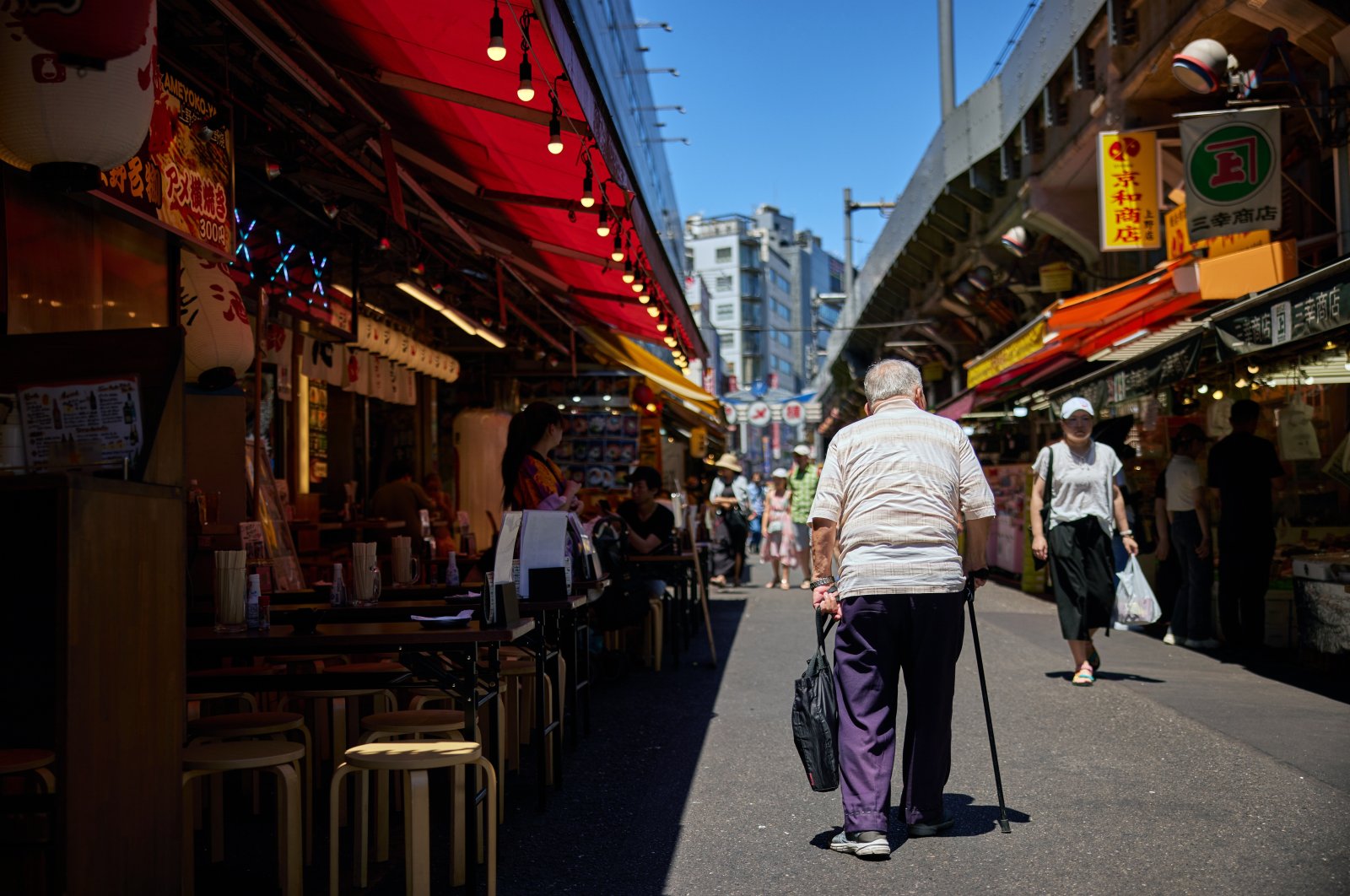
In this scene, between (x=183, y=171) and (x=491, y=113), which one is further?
(x=491, y=113)

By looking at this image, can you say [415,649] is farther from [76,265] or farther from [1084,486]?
[1084,486]

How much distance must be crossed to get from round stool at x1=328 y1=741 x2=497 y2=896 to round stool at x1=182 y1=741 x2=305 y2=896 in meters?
0.13

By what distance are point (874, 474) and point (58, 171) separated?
3.30m

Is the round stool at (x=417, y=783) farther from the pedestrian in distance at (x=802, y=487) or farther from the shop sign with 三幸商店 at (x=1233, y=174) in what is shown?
the pedestrian in distance at (x=802, y=487)

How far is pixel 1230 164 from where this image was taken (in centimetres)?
1147

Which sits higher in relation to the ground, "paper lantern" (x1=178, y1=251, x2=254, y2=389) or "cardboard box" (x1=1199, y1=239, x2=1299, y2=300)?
"cardboard box" (x1=1199, y1=239, x2=1299, y2=300)

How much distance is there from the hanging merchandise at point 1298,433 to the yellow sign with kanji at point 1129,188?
12.3 ft

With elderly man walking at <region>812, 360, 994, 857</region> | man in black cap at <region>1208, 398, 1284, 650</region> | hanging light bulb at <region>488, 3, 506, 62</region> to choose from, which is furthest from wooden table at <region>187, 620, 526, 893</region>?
man in black cap at <region>1208, 398, 1284, 650</region>

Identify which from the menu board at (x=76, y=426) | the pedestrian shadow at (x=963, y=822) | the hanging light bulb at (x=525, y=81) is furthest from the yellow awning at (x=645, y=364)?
the menu board at (x=76, y=426)

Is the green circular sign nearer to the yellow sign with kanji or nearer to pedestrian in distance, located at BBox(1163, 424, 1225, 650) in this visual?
pedestrian in distance, located at BBox(1163, 424, 1225, 650)

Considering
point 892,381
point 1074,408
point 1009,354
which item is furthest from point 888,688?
point 1009,354

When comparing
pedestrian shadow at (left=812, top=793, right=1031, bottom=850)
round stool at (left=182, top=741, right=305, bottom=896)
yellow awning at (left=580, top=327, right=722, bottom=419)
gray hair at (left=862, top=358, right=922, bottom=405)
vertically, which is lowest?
pedestrian shadow at (left=812, top=793, right=1031, bottom=850)

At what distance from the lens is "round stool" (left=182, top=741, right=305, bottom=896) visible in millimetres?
4059

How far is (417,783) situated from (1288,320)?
687cm
